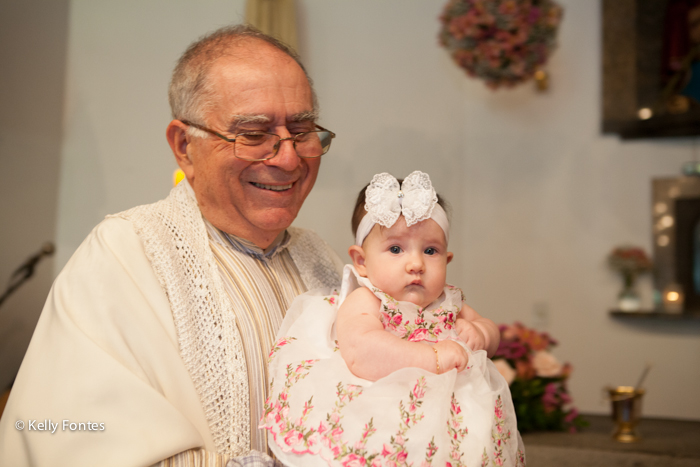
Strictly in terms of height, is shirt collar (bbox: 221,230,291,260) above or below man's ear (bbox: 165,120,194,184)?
below

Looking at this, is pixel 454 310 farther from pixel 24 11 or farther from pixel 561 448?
pixel 24 11

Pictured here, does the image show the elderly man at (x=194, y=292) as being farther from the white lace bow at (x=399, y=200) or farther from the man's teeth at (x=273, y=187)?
the white lace bow at (x=399, y=200)

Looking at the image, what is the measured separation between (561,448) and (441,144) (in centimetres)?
313

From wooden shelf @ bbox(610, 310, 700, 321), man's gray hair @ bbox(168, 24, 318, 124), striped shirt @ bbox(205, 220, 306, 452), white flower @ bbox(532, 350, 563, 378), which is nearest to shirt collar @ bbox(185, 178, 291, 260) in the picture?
striped shirt @ bbox(205, 220, 306, 452)

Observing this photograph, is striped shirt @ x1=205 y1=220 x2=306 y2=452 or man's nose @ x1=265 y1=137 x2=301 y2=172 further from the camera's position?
man's nose @ x1=265 y1=137 x2=301 y2=172

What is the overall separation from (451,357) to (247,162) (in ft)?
2.79

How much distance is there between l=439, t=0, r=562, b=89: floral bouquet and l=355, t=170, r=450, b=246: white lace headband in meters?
2.93

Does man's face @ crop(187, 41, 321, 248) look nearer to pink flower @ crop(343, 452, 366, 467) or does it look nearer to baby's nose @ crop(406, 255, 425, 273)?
A: baby's nose @ crop(406, 255, 425, 273)

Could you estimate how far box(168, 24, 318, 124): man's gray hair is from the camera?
174 centimetres

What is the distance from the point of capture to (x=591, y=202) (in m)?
5.20

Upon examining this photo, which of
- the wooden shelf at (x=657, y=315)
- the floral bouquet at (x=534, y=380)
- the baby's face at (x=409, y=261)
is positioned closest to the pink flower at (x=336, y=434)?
the baby's face at (x=409, y=261)

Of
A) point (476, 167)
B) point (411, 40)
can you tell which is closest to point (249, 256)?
point (411, 40)

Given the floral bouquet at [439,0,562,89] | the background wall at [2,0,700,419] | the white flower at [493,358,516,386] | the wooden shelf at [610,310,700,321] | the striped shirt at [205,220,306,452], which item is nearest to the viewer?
the striped shirt at [205,220,306,452]

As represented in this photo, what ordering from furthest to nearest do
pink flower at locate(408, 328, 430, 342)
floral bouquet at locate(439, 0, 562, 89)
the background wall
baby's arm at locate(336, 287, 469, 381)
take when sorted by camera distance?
1. the background wall
2. floral bouquet at locate(439, 0, 562, 89)
3. pink flower at locate(408, 328, 430, 342)
4. baby's arm at locate(336, 287, 469, 381)
